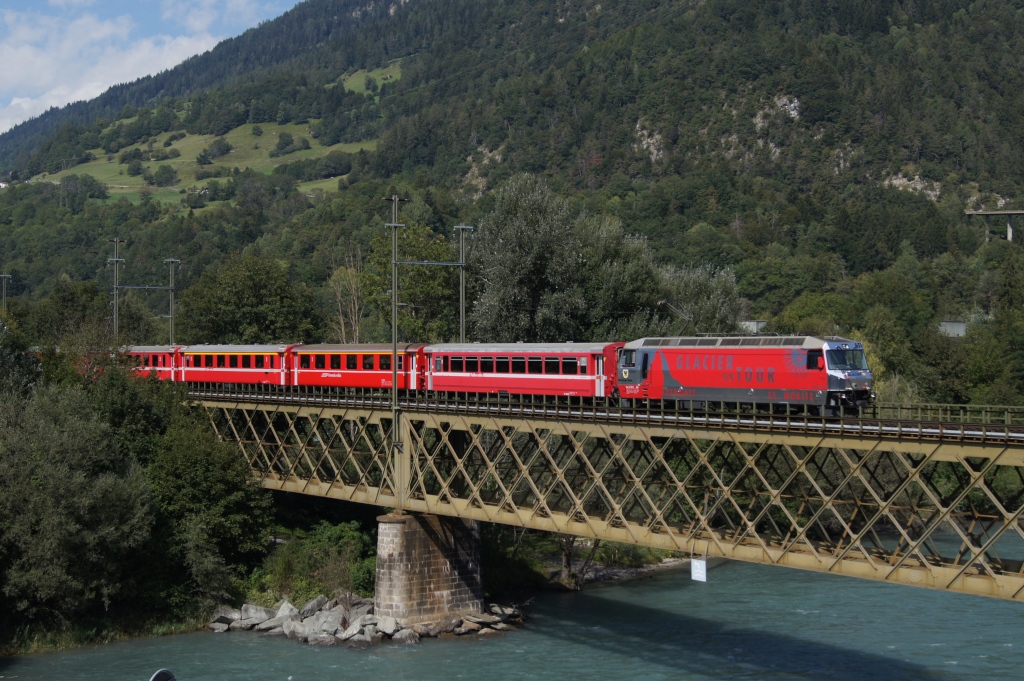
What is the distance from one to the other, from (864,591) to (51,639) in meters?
39.2

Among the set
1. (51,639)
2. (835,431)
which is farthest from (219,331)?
(835,431)

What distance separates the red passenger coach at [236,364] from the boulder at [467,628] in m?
22.4

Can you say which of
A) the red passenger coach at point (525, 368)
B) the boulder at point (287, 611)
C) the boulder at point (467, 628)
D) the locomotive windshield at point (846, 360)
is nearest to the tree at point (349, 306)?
the red passenger coach at point (525, 368)

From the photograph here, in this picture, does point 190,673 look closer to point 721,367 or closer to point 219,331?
point 721,367

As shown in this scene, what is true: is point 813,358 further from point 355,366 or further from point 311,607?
point 355,366

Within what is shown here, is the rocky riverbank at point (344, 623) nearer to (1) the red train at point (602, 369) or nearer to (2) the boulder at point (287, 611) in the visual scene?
(2) the boulder at point (287, 611)

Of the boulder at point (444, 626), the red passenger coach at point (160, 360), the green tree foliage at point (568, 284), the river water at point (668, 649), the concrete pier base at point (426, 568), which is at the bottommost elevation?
the river water at point (668, 649)

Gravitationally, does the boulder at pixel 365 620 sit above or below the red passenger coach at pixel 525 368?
below

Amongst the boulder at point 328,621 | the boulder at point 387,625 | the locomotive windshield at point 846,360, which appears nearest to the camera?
the locomotive windshield at point 846,360

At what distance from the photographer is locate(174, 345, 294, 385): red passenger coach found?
2749 inches

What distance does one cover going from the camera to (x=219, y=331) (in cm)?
10262

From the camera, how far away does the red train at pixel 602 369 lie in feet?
150

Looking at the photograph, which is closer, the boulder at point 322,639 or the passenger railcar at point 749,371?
the passenger railcar at point 749,371

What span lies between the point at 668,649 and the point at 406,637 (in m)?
11.4
